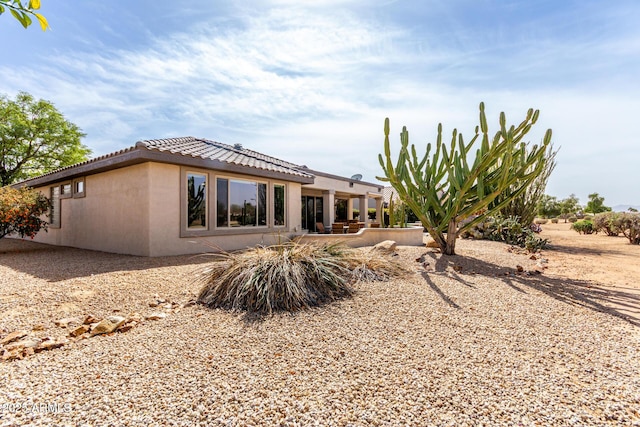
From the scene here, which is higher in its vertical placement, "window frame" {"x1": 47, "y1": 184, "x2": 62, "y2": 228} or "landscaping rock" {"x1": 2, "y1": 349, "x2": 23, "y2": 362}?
"window frame" {"x1": 47, "y1": 184, "x2": 62, "y2": 228}

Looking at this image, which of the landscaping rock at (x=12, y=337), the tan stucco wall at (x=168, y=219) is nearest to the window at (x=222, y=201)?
the tan stucco wall at (x=168, y=219)

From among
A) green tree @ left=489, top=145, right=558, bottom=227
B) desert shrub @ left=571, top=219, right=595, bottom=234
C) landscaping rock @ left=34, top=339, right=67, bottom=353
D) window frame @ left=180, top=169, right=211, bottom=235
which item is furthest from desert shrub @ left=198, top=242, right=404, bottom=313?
desert shrub @ left=571, top=219, right=595, bottom=234

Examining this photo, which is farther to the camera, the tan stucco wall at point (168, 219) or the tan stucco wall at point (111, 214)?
the tan stucco wall at point (111, 214)

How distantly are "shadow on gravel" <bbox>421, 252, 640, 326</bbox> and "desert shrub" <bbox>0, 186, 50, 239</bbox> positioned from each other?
1414 cm

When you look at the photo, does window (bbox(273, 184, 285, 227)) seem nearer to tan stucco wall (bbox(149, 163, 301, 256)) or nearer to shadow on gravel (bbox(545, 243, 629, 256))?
tan stucco wall (bbox(149, 163, 301, 256))

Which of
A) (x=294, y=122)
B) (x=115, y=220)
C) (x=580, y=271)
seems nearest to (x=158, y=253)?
(x=115, y=220)

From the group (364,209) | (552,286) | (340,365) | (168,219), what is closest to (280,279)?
(340,365)

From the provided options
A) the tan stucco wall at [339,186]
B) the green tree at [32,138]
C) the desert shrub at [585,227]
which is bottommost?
the desert shrub at [585,227]

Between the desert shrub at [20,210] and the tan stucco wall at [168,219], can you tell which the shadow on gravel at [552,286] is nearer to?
the tan stucco wall at [168,219]

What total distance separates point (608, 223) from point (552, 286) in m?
17.3

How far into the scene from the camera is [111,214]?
34.9 ft

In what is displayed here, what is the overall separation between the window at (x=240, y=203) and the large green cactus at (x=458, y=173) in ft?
17.1

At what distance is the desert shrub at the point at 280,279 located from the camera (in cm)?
447

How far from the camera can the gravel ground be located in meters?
2.19
